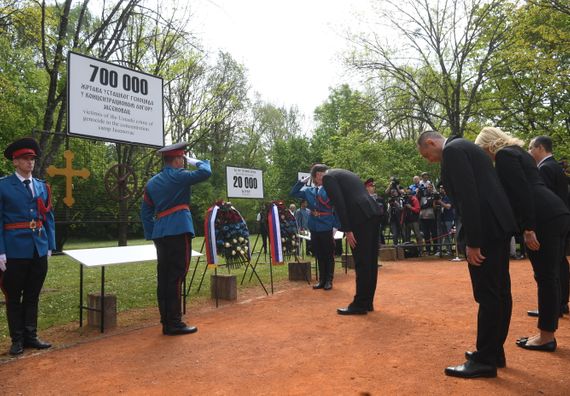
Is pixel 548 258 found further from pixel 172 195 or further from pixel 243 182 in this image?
pixel 243 182

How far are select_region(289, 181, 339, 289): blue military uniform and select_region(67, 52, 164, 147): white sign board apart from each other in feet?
9.22

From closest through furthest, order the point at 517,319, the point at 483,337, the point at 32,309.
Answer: the point at 483,337 < the point at 32,309 < the point at 517,319

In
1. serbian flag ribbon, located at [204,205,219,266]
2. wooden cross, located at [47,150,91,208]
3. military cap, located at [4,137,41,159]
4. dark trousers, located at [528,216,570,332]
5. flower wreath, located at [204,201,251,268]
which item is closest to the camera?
dark trousers, located at [528,216,570,332]

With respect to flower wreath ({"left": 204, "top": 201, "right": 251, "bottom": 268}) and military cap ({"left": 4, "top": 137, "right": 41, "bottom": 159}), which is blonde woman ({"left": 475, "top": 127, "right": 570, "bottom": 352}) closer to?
military cap ({"left": 4, "top": 137, "right": 41, "bottom": 159})

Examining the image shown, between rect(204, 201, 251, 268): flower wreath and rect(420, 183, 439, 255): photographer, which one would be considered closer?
rect(204, 201, 251, 268): flower wreath

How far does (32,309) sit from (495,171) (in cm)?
474

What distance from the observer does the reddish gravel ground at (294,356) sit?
3.19 metres

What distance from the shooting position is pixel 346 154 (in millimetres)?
27281

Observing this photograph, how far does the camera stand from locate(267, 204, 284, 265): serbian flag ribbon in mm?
7883

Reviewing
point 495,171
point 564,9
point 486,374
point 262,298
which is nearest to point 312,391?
point 486,374

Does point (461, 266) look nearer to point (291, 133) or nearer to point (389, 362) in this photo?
point (389, 362)

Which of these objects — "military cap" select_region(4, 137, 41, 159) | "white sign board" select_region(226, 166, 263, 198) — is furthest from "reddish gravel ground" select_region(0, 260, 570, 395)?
"white sign board" select_region(226, 166, 263, 198)

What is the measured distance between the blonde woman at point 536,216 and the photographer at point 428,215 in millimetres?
8590

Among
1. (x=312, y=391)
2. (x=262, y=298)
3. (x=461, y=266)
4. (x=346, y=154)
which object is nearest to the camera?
(x=312, y=391)
